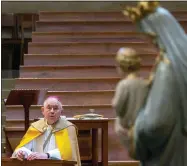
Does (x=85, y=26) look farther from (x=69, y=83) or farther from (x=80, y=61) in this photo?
(x=69, y=83)

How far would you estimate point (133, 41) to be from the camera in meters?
8.92

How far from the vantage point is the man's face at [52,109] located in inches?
226

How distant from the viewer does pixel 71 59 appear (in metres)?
8.66

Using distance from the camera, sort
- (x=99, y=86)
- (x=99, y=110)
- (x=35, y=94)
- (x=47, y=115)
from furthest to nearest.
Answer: (x=99, y=86)
(x=99, y=110)
(x=35, y=94)
(x=47, y=115)

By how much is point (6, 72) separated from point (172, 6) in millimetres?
3331

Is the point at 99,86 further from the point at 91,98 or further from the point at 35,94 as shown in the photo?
the point at 35,94

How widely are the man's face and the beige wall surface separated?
6129mm

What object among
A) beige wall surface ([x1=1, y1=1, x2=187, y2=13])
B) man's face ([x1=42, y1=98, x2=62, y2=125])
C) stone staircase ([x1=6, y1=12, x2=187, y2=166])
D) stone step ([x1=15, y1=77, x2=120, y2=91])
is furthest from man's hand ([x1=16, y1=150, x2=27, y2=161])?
beige wall surface ([x1=1, y1=1, x2=187, y2=13])

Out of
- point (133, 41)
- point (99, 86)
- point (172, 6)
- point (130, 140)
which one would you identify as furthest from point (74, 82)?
point (130, 140)

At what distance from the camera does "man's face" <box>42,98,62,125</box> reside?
5730 millimetres

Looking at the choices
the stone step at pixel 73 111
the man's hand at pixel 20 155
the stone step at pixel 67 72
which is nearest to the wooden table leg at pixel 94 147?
the stone step at pixel 73 111

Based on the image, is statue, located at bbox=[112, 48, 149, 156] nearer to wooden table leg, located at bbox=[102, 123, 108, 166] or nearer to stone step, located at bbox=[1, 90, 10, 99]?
wooden table leg, located at bbox=[102, 123, 108, 166]

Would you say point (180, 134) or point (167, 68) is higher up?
point (167, 68)

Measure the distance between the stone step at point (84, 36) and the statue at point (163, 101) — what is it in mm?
6913
